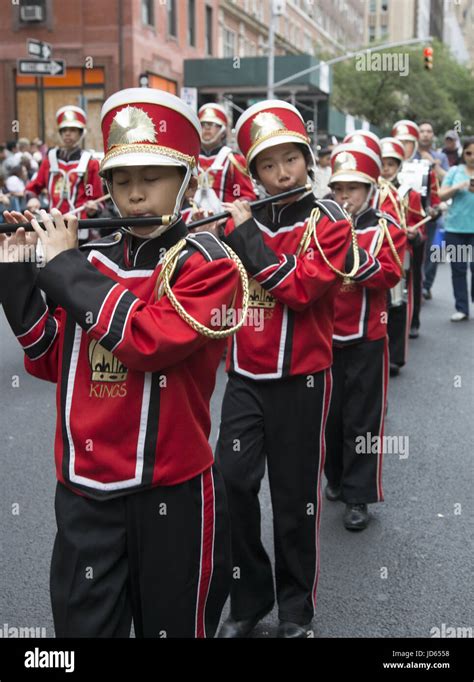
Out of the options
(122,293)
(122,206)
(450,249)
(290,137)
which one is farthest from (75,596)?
(450,249)

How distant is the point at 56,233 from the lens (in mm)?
2447

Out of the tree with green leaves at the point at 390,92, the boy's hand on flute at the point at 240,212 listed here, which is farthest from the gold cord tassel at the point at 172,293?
the tree with green leaves at the point at 390,92

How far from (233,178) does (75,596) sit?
701 cm

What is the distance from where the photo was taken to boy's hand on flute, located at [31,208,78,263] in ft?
8.01

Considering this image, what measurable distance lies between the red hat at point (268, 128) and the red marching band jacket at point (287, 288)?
24 centimetres

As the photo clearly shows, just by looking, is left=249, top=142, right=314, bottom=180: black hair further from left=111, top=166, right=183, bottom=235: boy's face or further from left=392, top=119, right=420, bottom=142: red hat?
left=392, top=119, right=420, bottom=142: red hat

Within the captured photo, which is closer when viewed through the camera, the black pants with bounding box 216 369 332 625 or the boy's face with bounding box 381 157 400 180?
the black pants with bounding box 216 369 332 625

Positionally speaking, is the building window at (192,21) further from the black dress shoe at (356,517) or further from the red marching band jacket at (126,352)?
the red marching band jacket at (126,352)

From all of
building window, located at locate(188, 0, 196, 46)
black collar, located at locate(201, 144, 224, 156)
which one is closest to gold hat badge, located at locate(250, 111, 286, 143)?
black collar, located at locate(201, 144, 224, 156)

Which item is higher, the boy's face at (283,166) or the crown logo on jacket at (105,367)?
the boy's face at (283,166)

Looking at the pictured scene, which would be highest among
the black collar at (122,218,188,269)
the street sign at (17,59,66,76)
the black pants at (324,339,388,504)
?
the street sign at (17,59,66,76)

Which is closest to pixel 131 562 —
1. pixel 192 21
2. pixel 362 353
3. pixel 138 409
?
pixel 138 409

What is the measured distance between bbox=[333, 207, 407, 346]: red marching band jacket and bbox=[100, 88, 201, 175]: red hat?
2424 mm

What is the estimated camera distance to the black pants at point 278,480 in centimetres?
372
